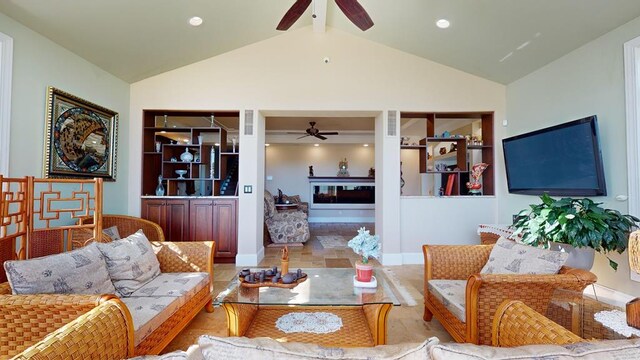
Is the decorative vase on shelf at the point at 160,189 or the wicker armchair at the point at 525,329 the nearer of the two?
the wicker armchair at the point at 525,329

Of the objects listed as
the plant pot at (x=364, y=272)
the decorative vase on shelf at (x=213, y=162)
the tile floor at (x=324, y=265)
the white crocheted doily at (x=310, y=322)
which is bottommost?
the tile floor at (x=324, y=265)

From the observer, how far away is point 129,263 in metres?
2.21

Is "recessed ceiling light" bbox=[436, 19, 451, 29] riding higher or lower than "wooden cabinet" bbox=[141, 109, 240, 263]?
higher

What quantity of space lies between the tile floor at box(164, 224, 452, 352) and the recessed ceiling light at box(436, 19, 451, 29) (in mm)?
3063

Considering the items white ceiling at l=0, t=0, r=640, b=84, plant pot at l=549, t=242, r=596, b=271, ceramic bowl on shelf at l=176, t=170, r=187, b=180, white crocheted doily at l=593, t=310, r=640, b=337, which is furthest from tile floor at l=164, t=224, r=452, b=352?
white ceiling at l=0, t=0, r=640, b=84

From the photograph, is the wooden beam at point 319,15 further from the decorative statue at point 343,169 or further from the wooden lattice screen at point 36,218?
the decorative statue at point 343,169

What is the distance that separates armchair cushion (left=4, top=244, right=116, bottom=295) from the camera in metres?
1.53

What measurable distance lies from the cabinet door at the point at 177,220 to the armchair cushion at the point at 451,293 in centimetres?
341

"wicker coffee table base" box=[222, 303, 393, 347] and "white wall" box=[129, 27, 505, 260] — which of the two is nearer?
"wicker coffee table base" box=[222, 303, 393, 347]

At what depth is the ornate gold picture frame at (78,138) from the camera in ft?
9.83

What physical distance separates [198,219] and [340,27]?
3.46 metres

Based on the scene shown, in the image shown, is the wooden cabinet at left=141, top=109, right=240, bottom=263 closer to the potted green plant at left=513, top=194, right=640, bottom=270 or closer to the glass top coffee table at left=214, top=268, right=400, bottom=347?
the glass top coffee table at left=214, top=268, right=400, bottom=347

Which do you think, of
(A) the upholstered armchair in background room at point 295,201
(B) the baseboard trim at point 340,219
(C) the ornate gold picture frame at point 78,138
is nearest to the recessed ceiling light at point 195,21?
(C) the ornate gold picture frame at point 78,138

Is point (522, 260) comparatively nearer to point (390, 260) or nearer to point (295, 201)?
point (390, 260)
